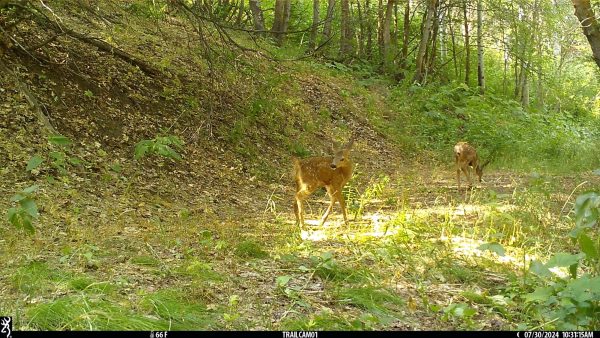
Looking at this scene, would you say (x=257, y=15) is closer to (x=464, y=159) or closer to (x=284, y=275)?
(x=464, y=159)

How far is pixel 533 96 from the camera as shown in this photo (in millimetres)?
30781

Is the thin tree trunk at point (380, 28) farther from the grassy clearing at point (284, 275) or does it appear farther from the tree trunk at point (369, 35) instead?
the grassy clearing at point (284, 275)

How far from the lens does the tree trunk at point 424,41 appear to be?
19.9 m

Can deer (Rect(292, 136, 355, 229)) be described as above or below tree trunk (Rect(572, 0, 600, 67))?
below

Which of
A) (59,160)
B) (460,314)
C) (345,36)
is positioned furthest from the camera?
(345,36)

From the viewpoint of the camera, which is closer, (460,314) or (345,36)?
(460,314)

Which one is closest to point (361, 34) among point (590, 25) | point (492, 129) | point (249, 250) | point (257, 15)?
point (257, 15)

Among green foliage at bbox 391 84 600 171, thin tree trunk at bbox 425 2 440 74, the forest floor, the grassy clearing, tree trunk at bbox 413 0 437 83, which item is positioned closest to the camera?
the grassy clearing

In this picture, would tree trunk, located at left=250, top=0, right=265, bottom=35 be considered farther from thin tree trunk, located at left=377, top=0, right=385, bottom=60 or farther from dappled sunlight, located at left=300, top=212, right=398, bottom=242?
dappled sunlight, located at left=300, top=212, right=398, bottom=242

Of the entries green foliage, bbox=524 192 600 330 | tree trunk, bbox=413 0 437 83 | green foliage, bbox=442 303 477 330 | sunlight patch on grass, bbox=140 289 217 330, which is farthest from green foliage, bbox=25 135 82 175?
tree trunk, bbox=413 0 437 83

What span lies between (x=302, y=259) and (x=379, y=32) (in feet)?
59.0

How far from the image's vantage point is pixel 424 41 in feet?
66.8

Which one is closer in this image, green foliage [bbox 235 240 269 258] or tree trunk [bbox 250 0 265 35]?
green foliage [bbox 235 240 269 258]

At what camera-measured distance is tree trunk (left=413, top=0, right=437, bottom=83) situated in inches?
784
